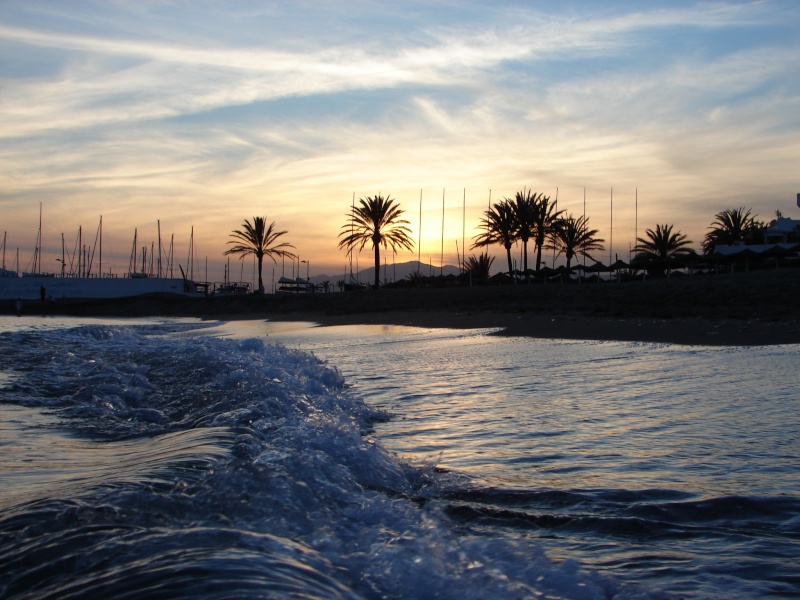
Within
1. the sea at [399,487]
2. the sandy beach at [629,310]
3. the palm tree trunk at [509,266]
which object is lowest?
the sea at [399,487]

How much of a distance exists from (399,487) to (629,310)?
18.9 m

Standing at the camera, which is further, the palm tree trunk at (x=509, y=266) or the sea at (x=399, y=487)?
the palm tree trunk at (x=509, y=266)

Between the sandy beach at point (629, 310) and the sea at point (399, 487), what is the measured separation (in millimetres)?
7398

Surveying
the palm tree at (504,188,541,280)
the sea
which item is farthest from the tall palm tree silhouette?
the sea

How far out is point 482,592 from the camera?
8.45ft

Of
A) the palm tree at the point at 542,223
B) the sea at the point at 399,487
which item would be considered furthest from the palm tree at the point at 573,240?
the sea at the point at 399,487

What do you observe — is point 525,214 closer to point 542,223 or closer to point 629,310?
point 542,223

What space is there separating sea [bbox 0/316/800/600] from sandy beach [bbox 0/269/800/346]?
740cm

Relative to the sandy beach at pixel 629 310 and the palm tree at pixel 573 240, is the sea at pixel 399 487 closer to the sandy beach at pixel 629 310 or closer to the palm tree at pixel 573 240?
the sandy beach at pixel 629 310

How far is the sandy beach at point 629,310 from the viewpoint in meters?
15.6

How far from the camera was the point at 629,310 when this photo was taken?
21.6 m

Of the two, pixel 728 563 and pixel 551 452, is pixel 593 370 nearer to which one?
pixel 551 452

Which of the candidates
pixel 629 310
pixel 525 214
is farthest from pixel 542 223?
pixel 629 310

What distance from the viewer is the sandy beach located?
15.6 metres
